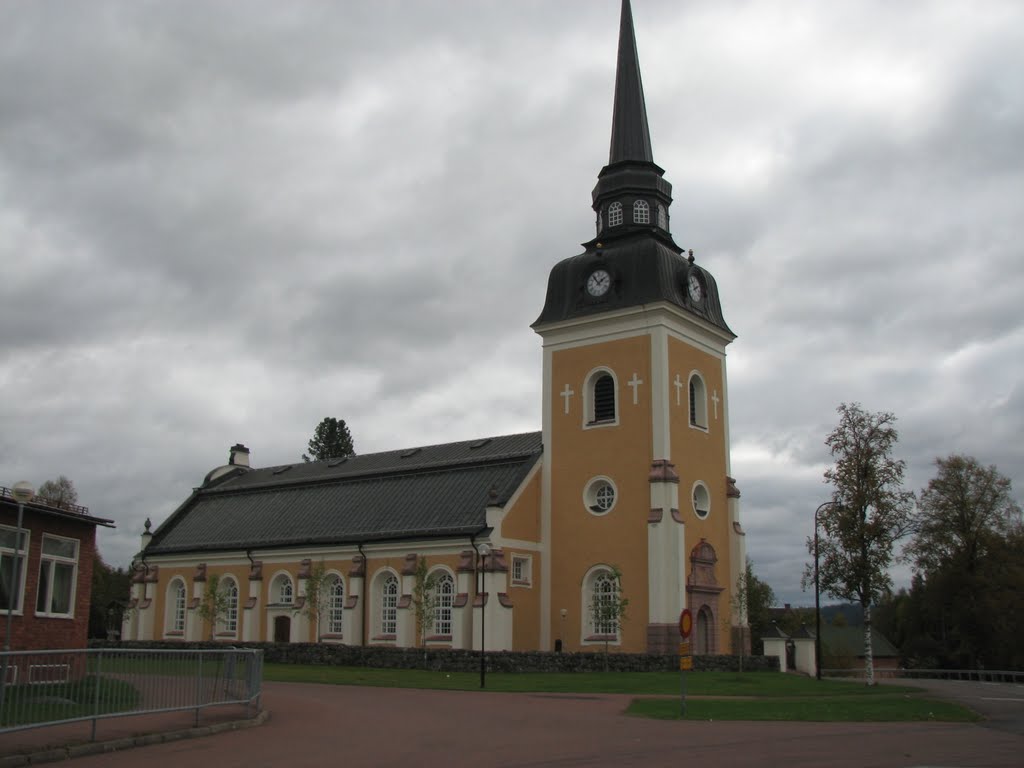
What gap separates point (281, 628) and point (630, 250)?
83.2 feet

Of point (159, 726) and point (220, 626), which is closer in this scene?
point (159, 726)

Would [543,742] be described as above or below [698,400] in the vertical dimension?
below

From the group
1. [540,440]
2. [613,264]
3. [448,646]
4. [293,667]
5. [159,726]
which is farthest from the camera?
[540,440]

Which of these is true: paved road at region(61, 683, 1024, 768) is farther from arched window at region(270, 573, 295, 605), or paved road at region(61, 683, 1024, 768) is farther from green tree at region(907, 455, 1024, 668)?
green tree at region(907, 455, 1024, 668)

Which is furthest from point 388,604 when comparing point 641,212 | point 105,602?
point 105,602

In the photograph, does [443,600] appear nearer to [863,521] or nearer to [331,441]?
[863,521]

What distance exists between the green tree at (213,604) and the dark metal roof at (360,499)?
2315 millimetres

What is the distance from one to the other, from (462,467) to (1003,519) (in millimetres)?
32763

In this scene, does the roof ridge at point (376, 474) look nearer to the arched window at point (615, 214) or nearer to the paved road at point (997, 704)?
the arched window at point (615, 214)

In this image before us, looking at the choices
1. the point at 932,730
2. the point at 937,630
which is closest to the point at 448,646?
Answer: the point at 932,730

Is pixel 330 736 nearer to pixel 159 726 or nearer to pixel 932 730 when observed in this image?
pixel 159 726

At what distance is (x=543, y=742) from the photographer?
17.1m

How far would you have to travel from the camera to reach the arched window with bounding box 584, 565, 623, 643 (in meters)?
42.5

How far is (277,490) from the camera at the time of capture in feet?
197
